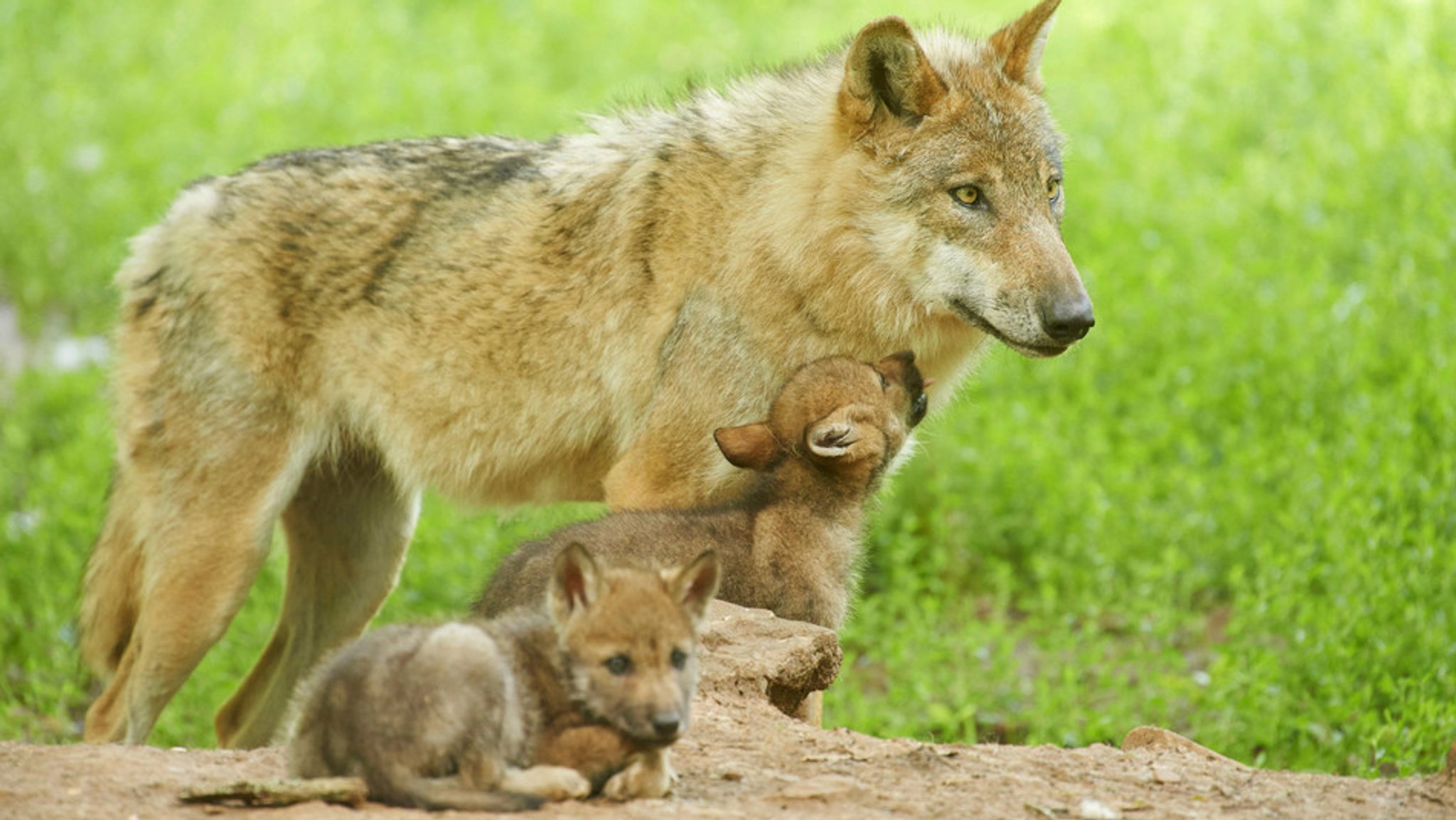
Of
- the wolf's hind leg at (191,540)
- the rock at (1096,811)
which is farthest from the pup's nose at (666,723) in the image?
the wolf's hind leg at (191,540)

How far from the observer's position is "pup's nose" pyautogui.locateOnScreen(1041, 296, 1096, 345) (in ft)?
19.1

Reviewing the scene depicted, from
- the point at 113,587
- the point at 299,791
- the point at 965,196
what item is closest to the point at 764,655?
the point at 299,791

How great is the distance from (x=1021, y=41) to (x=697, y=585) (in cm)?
314

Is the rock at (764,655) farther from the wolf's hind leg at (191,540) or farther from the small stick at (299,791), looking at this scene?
the wolf's hind leg at (191,540)

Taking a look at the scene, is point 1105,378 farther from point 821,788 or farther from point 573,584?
point 573,584

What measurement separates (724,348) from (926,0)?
36.3 feet

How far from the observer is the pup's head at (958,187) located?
5957 millimetres

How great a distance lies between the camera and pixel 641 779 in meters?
4.32

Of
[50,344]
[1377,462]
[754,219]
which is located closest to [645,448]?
[754,219]

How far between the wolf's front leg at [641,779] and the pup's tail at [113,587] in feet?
12.9

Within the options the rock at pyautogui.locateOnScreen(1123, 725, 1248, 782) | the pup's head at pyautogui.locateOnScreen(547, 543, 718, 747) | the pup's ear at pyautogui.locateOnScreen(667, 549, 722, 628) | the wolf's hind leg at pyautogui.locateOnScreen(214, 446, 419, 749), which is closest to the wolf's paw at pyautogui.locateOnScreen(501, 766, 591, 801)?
the pup's head at pyautogui.locateOnScreen(547, 543, 718, 747)

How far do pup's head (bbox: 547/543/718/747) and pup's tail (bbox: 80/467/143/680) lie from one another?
3915 millimetres

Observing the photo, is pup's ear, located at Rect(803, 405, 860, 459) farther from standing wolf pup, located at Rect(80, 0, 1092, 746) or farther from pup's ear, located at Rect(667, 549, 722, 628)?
→ pup's ear, located at Rect(667, 549, 722, 628)

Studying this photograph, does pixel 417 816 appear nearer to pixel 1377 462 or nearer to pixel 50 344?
pixel 1377 462
